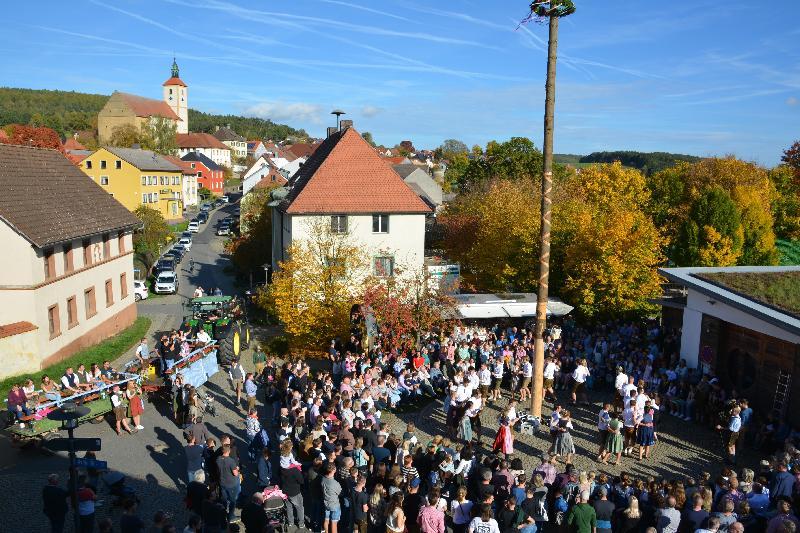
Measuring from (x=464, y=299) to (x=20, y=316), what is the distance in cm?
1735

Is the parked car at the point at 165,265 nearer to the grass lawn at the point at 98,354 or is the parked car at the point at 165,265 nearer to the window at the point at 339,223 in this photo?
the grass lawn at the point at 98,354

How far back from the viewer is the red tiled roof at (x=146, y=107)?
4860 inches

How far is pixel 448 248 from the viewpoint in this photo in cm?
4269

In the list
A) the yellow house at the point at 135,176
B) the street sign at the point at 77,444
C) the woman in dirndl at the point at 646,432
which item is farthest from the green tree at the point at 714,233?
the yellow house at the point at 135,176

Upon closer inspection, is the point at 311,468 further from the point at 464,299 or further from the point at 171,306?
the point at 171,306

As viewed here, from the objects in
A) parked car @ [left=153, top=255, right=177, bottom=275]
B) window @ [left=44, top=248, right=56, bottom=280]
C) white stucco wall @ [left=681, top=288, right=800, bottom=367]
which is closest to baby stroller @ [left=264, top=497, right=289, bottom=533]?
white stucco wall @ [left=681, top=288, right=800, bottom=367]

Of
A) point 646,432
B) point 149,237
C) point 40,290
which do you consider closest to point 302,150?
point 149,237

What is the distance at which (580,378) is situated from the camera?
63.1ft

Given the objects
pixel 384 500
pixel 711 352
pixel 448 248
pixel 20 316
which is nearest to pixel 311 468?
pixel 384 500

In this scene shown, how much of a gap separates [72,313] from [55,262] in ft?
8.23

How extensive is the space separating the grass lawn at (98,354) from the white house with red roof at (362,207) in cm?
846

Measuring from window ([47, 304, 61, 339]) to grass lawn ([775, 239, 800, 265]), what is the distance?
4336 centimetres

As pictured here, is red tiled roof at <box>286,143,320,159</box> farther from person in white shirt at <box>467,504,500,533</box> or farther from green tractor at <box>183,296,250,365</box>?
person in white shirt at <box>467,504,500,533</box>

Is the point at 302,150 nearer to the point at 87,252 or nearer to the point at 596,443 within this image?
the point at 87,252
